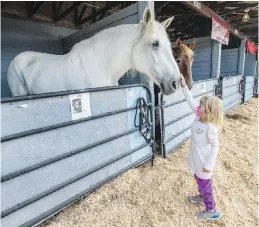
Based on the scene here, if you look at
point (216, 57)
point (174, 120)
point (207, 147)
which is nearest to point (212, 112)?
point (207, 147)

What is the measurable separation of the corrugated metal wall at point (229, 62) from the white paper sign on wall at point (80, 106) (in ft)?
24.3

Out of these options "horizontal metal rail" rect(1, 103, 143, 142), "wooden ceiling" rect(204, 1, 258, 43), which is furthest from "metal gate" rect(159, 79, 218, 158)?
"wooden ceiling" rect(204, 1, 258, 43)

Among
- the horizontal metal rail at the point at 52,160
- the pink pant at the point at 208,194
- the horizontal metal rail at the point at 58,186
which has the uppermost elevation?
the horizontal metal rail at the point at 52,160

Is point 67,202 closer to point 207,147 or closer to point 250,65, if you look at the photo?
point 207,147

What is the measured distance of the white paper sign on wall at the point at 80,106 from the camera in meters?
1.39

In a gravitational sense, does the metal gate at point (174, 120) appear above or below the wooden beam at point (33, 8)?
below

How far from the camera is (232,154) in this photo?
2.62 m

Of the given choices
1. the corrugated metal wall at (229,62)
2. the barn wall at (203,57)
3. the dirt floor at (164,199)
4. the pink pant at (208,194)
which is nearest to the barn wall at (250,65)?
the corrugated metal wall at (229,62)

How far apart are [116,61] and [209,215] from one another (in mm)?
1412

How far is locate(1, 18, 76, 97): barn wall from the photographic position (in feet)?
12.4

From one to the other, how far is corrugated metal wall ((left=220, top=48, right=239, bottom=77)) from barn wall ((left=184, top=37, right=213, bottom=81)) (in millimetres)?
2503

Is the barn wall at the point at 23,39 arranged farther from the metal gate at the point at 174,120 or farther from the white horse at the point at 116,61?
the metal gate at the point at 174,120

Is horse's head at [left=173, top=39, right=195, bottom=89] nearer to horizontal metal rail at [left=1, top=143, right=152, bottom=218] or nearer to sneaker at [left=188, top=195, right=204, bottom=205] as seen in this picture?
horizontal metal rail at [left=1, top=143, right=152, bottom=218]

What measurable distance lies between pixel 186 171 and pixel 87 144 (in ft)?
3.46
